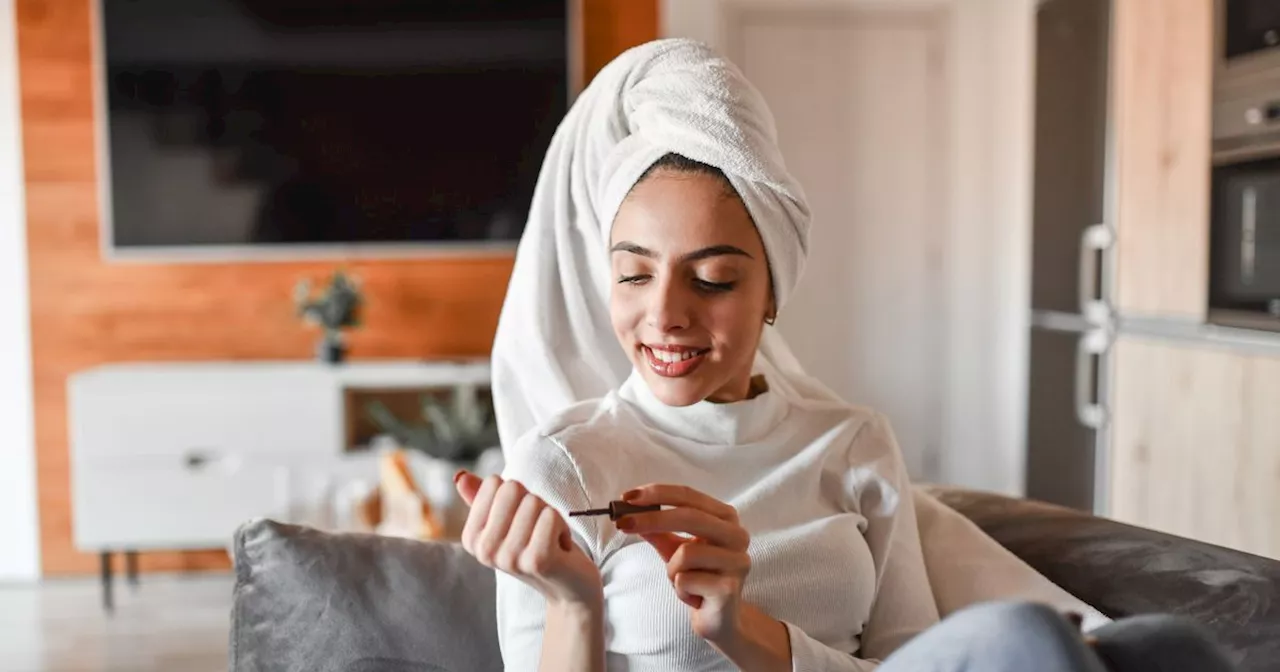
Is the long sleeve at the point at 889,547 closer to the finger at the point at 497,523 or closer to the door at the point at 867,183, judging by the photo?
the finger at the point at 497,523

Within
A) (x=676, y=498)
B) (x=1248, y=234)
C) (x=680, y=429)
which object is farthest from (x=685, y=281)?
(x=1248, y=234)

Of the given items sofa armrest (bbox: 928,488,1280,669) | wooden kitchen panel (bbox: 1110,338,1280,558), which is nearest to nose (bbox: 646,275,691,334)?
sofa armrest (bbox: 928,488,1280,669)

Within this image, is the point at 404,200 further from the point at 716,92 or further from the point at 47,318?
the point at 716,92

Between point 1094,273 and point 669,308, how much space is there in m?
2.33

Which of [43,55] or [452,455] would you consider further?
[43,55]

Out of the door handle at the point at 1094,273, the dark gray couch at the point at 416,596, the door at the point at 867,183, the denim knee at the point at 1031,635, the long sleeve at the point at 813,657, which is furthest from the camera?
the door at the point at 867,183

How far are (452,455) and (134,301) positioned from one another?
1.50 meters

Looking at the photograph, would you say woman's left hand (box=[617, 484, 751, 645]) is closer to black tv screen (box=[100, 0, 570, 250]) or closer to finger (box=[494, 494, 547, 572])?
finger (box=[494, 494, 547, 572])

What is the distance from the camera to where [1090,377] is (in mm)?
3098

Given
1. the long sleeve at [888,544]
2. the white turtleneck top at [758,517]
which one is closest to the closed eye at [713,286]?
the white turtleneck top at [758,517]

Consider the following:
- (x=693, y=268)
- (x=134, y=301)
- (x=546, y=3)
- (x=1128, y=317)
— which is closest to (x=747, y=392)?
(x=693, y=268)

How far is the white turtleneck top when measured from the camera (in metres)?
1.03

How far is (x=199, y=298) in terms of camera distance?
3.97 metres

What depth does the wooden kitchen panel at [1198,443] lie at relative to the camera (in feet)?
7.46
